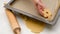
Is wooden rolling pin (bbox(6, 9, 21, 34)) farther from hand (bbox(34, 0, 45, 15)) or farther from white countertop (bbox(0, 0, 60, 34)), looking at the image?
hand (bbox(34, 0, 45, 15))

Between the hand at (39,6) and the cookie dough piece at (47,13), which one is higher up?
the hand at (39,6)

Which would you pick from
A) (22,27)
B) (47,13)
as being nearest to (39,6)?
(47,13)

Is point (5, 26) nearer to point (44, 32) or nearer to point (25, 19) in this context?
point (25, 19)

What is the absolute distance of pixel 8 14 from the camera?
81cm

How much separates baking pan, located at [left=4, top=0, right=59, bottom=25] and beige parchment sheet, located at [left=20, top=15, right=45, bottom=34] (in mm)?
52

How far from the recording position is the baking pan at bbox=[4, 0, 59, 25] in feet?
2.38

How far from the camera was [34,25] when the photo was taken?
2.55ft

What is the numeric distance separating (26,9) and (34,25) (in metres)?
0.11

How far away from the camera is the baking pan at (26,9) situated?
726mm

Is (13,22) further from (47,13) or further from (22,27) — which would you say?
(47,13)

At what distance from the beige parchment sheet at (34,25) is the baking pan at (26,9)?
52mm

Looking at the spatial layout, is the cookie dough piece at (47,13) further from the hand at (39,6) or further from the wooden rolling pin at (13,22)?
the wooden rolling pin at (13,22)

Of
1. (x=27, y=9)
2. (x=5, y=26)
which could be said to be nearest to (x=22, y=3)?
(x=27, y=9)

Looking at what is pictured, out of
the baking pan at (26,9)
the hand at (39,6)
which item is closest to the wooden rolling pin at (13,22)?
the baking pan at (26,9)
